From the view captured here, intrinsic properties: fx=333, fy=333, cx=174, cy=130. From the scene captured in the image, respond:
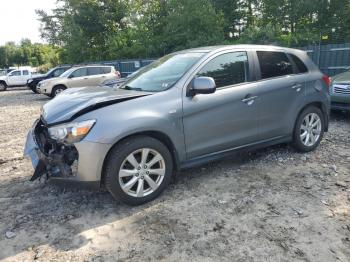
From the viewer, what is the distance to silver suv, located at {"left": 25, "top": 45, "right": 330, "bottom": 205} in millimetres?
3379

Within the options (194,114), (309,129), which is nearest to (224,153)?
(194,114)

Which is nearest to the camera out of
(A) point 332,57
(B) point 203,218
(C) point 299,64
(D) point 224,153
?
(B) point 203,218

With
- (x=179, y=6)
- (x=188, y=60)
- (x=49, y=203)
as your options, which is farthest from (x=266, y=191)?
(x=179, y=6)

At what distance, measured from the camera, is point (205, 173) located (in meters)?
4.54

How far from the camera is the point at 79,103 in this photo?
3.59m

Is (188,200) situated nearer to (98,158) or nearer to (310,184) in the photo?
(98,158)

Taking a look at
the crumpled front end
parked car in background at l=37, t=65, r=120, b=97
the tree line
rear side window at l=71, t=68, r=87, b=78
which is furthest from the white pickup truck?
the crumpled front end

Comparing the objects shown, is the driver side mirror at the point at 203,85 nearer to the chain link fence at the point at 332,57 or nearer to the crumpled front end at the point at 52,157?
the crumpled front end at the point at 52,157

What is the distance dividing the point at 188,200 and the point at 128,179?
74cm

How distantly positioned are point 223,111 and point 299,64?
1.76m

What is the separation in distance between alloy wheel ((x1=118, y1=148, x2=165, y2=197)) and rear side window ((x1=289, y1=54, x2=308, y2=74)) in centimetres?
269

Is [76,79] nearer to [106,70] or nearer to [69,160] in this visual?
[106,70]

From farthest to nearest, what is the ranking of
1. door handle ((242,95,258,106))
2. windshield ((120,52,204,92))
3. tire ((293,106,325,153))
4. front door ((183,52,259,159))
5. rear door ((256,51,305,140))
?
tire ((293,106,325,153)), rear door ((256,51,305,140)), door handle ((242,95,258,106)), windshield ((120,52,204,92)), front door ((183,52,259,159))

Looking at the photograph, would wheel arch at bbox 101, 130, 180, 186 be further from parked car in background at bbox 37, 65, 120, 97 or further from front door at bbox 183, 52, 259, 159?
parked car in background at bbox 37, 65, 120, 97
